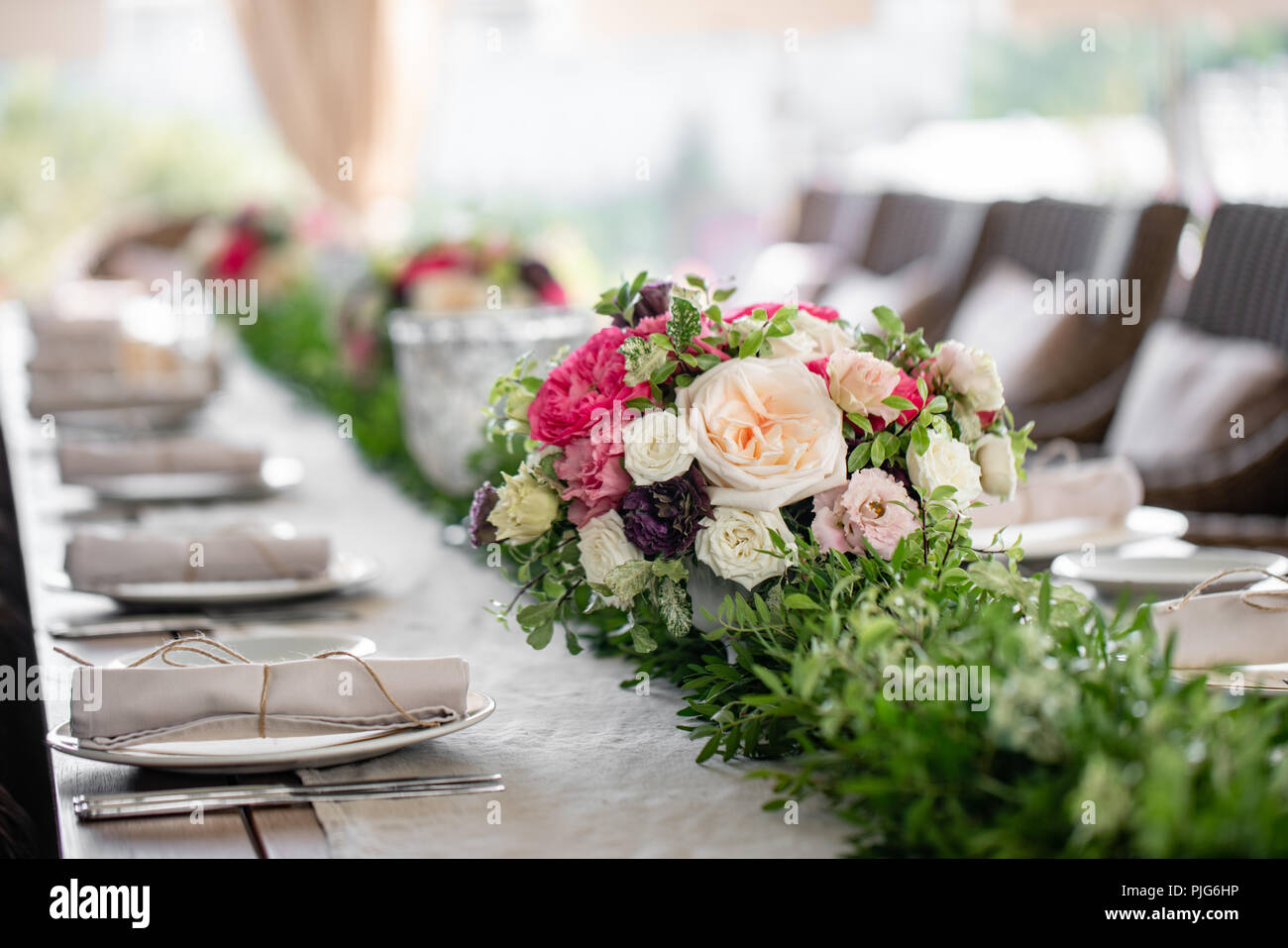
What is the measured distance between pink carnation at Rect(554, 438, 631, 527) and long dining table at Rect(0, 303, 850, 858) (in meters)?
0.13

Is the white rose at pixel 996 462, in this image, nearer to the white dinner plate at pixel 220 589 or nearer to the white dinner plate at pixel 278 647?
the white dinner plate at pixel 278 647

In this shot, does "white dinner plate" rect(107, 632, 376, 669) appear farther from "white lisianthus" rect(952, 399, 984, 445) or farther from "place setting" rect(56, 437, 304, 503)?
"place setting" rect(56, 437, 304, 503)

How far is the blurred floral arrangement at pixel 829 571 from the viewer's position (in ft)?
2.04

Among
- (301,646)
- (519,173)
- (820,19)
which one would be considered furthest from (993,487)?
(519,173)

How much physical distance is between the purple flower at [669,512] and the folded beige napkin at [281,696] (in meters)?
0.14

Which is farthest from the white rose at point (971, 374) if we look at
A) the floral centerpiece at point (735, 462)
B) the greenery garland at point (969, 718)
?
the greenery garland at point (969, 718)

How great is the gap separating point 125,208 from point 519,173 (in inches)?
84.2

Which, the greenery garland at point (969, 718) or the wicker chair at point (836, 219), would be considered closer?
A: the greenery garland at point (969, 718)

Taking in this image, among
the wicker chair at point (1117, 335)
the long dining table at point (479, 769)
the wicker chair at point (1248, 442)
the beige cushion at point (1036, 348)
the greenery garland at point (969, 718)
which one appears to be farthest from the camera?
the beige cushion at point (1036, 348)

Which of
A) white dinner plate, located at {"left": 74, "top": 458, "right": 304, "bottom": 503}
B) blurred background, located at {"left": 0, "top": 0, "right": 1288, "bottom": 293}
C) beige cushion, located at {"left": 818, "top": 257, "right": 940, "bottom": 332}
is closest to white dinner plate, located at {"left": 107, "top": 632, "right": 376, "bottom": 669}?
white dinner plate, located at {"left": 74, "top": 458, "right": 304, "bottom": 503}

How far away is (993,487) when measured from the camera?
0.96 meters

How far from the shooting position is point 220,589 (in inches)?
48.2
